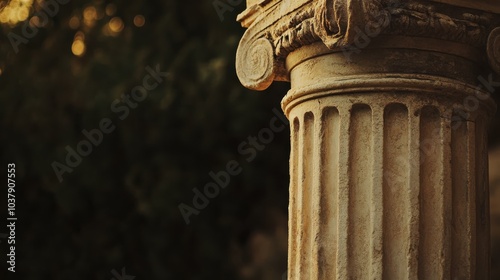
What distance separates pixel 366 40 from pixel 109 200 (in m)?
7.94

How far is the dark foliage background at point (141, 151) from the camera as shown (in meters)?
10.8

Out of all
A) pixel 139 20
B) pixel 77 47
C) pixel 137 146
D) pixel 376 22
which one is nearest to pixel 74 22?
pixel 77 47

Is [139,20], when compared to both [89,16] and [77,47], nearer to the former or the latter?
[89,16]

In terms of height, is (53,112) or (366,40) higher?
(53,112)

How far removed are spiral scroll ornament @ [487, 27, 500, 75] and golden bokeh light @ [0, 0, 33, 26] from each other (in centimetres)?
893

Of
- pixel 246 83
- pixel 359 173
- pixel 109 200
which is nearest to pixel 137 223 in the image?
pixel 109 200

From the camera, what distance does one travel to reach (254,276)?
10953 mm

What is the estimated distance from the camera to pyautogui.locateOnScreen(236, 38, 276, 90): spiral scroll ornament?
4.61 metres

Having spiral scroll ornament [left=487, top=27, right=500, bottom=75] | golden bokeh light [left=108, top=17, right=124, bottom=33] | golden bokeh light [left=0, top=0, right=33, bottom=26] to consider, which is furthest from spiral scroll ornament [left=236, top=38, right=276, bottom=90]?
golden bokeh light [left=0, top=0, right=33, bottom=26]

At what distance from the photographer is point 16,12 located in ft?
39.3

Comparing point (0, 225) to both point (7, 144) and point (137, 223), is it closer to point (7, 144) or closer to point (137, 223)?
point (7, 144)

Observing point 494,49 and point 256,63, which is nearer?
point 494,49

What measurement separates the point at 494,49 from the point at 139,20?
8143mm

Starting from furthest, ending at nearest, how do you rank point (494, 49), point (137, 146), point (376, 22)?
point (137, 146), point (494, 49), point (376, 22)
